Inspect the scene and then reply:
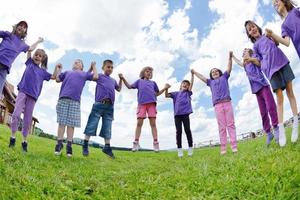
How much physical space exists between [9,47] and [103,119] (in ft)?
13.0

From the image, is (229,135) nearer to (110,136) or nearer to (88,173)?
(110,136)

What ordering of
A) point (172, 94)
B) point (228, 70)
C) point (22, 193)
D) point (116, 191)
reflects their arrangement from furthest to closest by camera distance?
point (172, 94) < point (228, 70) < point (116, 191) < point (22, 193)

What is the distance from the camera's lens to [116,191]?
664cm

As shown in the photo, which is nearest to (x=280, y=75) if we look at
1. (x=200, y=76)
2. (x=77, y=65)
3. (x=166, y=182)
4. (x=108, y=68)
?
(x=166, y=182)

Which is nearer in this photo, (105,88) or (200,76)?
(105,88)

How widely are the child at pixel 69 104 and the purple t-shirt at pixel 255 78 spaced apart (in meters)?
5.37

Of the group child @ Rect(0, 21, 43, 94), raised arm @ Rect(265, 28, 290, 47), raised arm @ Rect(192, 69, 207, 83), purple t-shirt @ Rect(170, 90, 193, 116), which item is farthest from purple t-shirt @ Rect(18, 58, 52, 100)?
raised arm @ Rect(265, 28, 290, 47)

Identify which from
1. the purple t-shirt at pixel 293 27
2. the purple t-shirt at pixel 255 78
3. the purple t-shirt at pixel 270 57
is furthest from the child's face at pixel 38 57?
the purple t-shirt at pixel 293 27

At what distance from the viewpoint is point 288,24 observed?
8.54 meters

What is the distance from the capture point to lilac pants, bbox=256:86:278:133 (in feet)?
32.8

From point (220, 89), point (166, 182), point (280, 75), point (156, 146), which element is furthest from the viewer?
point (156, 146)

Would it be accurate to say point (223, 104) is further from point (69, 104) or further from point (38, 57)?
point (38, 57)

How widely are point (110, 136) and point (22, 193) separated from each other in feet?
22.5

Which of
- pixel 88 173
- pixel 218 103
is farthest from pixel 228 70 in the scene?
pixel 88 173
